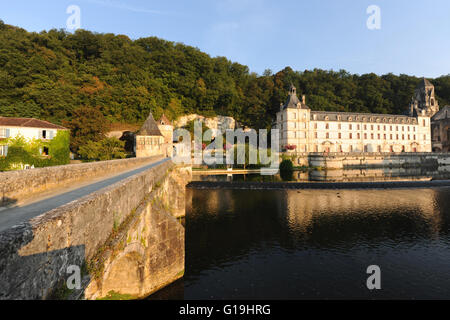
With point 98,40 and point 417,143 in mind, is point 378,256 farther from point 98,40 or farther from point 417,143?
point 98,40

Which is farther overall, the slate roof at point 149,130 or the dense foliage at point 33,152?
the slate roof at point 149,130

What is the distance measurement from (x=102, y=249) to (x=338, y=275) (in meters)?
12.9

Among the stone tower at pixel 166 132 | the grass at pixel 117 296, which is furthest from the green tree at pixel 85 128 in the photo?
the grass at pixel 117 296

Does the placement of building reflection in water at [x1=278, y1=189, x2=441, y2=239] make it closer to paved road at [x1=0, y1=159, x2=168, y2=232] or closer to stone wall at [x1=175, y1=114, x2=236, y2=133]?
paved road at [x1=0, y1=159, x2=168, y2=232]

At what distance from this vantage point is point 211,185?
4106cm

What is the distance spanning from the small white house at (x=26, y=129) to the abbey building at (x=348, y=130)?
58595 mm

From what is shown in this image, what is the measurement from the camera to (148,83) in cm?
7725

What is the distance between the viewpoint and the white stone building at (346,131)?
75.9 metres

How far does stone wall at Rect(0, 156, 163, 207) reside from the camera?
8195mm

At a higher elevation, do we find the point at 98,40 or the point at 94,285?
the point at 98,40

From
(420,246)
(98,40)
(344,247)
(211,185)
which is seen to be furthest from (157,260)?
(98,40)

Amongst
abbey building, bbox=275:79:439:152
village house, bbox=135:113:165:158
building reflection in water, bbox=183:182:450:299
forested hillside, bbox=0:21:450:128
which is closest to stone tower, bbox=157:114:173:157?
forested hillside, bbox=0:21:450:128

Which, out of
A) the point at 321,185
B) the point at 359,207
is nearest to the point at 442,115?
the point at 321,185

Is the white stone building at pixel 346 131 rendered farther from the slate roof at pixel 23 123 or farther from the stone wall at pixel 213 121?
the slate roof at pixel 23 123
